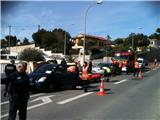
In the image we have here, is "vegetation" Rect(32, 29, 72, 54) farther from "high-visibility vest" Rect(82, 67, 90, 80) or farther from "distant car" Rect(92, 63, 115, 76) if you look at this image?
"high-visibility vest" Rect(82, 67, 90, 80)

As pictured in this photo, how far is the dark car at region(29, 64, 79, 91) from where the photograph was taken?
66.6ft

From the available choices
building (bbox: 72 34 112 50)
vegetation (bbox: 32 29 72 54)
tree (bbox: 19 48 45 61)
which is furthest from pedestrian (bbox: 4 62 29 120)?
building (bbox: 72 34 112 50)

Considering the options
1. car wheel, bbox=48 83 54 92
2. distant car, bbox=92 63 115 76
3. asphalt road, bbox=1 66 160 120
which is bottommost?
asphalt road, bbox=1 66 160 120

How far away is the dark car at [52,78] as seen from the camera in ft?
66.6

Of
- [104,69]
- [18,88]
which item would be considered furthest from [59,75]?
[104,69]

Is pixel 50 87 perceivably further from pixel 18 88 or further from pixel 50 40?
pixel 50 40

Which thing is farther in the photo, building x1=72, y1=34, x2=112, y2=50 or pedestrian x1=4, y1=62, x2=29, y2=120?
building x1=72, y1=34, x2=112, y2=50

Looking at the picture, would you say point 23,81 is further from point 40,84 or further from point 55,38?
point 55,38

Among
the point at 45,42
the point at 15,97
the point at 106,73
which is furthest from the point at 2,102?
the point at 45,42

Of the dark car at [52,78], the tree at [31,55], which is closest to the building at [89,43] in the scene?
the tree at [31,55]

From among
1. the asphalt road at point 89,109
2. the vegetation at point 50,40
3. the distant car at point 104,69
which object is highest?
the vegetation at point 50,40

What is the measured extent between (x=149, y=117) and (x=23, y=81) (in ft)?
15.2

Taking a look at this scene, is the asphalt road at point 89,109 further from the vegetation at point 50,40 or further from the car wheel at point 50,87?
the vegetation at point 50,40

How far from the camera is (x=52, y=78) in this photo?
21078 millimetres
